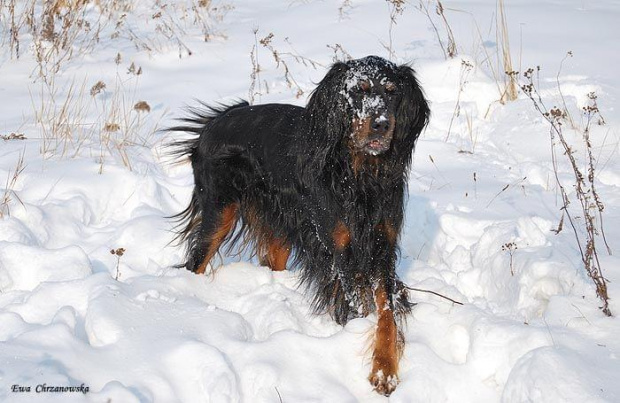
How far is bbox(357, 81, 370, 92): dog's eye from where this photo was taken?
330cm

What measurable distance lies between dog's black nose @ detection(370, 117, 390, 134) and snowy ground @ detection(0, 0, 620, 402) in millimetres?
841

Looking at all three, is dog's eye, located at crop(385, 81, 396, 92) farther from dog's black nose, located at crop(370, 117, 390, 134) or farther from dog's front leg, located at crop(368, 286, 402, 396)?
dog's front leg, located at crop(368, 286, 402, 396)

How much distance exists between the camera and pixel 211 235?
162 inches

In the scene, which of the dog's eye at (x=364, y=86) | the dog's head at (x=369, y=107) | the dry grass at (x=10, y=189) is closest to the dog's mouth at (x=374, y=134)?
the dog's head at (x=369, y=107)

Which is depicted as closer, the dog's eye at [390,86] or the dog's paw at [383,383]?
the dog's paw at [383,383]

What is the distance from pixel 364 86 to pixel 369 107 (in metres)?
0.11

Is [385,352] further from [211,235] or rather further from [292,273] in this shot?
[211,235]

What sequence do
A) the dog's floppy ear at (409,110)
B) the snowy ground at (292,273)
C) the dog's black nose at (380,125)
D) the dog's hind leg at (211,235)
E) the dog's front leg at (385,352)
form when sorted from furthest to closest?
the dog's hind leg at (211,235), the dog's floppy ear at (409,110), the dog's black nose at (380,125), the dog's front leg at (385,352), the snowy ground at (292,273)

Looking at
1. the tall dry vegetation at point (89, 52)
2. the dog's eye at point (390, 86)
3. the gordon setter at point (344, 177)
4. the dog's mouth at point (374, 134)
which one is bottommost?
the tall dry vegetation at point (89, 52)

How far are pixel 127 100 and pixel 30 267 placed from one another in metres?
3.19

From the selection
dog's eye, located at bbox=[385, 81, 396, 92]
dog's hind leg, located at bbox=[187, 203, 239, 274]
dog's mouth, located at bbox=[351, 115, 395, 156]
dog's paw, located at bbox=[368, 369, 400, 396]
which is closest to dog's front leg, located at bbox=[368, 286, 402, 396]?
dog's paw, located at bbox=[368, 369, 400, 396]

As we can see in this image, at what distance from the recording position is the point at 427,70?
6805mm

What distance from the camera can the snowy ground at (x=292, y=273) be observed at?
2908 mm

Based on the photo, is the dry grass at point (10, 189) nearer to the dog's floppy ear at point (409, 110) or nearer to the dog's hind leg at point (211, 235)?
the dog's hind leg at point (211, 235)
